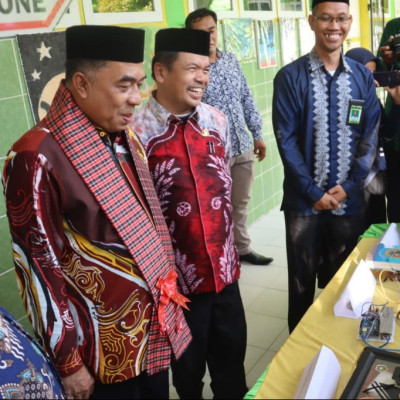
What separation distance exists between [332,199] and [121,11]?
5.38 feet

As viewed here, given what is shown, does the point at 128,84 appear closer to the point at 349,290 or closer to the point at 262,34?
the point at 349,290

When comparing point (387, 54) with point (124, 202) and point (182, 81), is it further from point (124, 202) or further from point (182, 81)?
point (124, 202)

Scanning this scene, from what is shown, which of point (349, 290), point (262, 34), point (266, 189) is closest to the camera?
point (349, 290)

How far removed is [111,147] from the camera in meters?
1.32

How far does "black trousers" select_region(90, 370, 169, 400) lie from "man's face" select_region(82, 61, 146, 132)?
725 mm

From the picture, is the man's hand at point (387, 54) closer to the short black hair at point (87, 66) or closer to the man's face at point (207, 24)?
the man's face at point (207, 24)

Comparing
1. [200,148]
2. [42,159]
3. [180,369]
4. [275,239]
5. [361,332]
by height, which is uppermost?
[42,159]

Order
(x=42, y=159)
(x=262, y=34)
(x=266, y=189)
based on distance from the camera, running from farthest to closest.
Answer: (x=266, y=189), (x=262, y=34), (x=42, y=159)

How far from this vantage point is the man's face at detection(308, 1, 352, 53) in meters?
2.05

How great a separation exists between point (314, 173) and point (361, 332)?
1026 mm

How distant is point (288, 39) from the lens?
469cm

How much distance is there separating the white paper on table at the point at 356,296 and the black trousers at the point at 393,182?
1.33 m

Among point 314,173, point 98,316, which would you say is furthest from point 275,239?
point 98,316

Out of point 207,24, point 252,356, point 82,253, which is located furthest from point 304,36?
point 82,253
